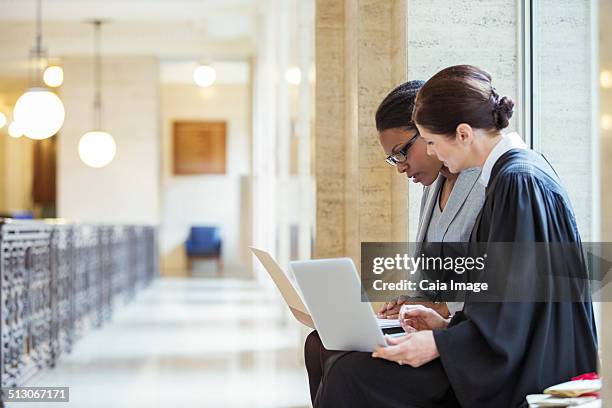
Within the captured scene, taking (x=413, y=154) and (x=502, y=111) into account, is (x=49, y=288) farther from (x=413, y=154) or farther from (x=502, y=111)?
(x=502, y=111)

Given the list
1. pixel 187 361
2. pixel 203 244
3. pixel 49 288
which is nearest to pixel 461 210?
pixel 187 361

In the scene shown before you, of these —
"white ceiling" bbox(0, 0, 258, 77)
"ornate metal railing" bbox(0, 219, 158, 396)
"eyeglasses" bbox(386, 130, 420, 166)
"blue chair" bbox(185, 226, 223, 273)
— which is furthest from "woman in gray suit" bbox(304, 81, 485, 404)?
"blue chair" bbox(185, 226, 223, 273)

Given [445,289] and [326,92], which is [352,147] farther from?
[445,289]

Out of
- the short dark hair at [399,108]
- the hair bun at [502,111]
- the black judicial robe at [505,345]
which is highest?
the short dark hair at [399,108]

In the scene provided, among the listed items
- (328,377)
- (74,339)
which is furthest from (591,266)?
(74,339)

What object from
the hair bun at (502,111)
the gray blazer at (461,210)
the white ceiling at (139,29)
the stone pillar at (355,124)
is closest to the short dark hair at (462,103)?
the hair bun at (502,111)

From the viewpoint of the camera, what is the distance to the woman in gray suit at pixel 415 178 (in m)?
2.35

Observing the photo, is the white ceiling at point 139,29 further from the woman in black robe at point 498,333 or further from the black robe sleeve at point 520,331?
the black robe sleeve at point 520,331

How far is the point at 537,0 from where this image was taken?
3477 mm

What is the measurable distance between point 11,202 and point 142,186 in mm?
5723

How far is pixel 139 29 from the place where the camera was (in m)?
14.1

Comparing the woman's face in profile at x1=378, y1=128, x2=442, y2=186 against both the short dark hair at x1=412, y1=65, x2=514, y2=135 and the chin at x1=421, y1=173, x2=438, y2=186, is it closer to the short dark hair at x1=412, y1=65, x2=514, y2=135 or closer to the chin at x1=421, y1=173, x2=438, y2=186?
the chin at x1=421, y1=173, x2=438, y2=186

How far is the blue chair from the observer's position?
1744 cm

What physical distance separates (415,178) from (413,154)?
4.3 inches
